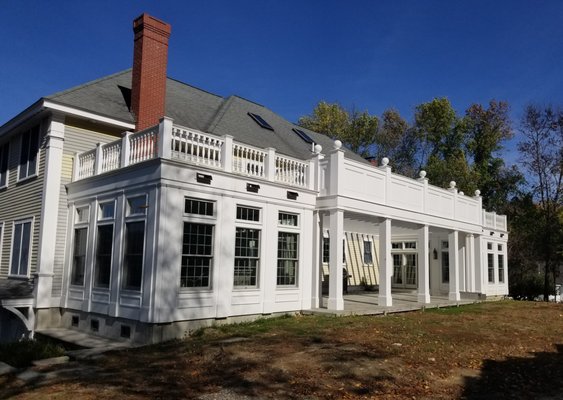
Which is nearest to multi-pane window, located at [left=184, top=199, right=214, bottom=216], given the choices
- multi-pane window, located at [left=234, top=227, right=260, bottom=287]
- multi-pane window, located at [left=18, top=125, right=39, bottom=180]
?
multi-pane window, located at [left=234, top=227, right=260, bottom=287]

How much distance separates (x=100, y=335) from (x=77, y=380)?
5.28 metres

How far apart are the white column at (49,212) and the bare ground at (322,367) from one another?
561cm

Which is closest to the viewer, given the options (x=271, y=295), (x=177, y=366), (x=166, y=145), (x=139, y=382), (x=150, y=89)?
(x=139, y=382)

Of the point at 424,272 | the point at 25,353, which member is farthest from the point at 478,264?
the point at 25,353

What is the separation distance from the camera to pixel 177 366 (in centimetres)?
858

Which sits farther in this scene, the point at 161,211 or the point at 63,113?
the point at 63,113

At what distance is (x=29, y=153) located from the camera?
16.7 metres

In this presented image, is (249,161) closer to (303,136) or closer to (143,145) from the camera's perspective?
(143,145)

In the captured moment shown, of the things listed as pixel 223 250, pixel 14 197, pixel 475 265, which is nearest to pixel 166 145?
pixel 223 250

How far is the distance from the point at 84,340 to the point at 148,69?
8320mm

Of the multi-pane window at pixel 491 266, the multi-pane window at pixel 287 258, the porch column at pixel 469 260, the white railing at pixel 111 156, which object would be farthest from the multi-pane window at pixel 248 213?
the multi-pane window at pixel 491 266

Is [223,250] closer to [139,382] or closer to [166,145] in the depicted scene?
[166,145]

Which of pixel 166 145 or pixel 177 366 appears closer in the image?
pixel 177 366

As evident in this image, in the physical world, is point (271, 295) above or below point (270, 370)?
above
